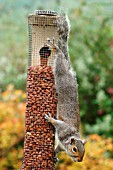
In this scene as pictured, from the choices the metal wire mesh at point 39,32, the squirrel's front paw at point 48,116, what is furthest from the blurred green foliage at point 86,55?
the squirrel's front paw at point 48,116

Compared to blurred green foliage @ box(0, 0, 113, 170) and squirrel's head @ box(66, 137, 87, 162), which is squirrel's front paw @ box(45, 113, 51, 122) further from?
blurred green foliage @ box(0, 0, 113, 170)

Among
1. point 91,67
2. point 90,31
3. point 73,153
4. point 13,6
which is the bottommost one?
point 73,153

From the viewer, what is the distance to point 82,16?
35.6ft

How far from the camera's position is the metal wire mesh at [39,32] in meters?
4.05

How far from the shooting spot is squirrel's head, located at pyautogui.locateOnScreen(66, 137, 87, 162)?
3.90 meters

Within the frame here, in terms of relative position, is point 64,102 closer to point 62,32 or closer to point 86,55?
point 62,32

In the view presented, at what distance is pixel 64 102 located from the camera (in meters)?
4.02

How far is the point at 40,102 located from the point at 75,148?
42cm

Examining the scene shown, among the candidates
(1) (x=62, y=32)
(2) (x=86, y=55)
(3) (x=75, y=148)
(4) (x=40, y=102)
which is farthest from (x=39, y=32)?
(2) (x=86, y=55)

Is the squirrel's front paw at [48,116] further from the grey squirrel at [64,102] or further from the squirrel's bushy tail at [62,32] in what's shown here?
the squirrel's bushy tail at [62,32]

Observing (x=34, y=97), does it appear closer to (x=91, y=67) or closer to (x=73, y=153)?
(x=73, y=153)

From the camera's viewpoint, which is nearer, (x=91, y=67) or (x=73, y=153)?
(x=73, y=153)

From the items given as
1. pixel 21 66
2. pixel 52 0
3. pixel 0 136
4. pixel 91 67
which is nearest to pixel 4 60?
pixel 21 66

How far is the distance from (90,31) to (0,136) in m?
4.19
